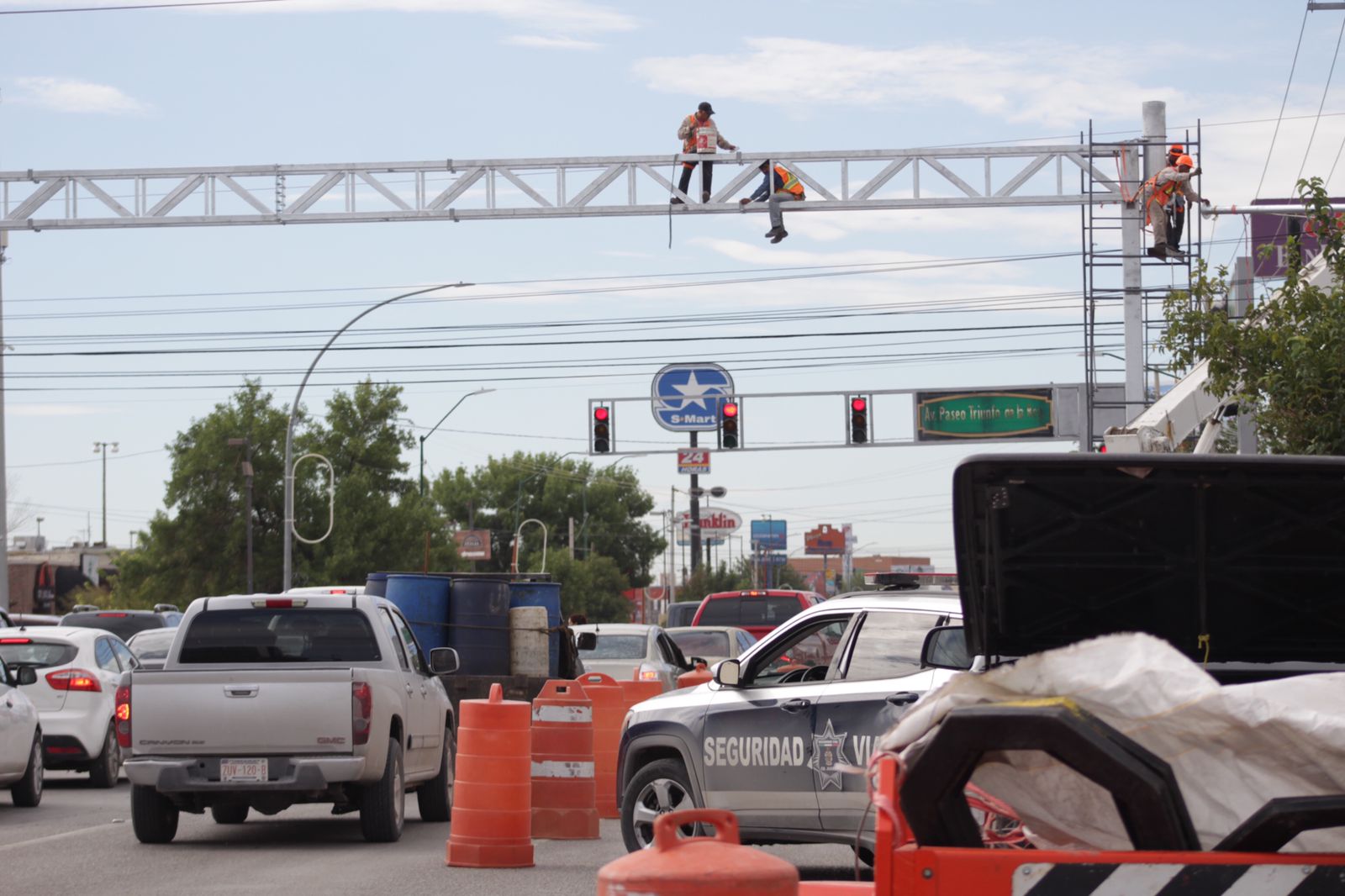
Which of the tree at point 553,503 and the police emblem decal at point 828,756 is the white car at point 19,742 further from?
the tree at point 553,503

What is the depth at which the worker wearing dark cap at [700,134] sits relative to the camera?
1017 inches

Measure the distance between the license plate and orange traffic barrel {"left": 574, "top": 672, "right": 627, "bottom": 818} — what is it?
3.47 metres

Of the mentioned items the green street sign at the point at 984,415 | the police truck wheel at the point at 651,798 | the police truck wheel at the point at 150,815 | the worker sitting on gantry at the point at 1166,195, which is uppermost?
the worker sitting on gantry at the point at 1166,195

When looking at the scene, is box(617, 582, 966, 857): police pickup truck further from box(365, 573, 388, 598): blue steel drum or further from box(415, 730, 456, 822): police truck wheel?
box(365, 573, 388, 598): blue steel drum

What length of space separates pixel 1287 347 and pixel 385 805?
29.3ft

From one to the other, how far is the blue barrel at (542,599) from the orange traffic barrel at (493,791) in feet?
27.8

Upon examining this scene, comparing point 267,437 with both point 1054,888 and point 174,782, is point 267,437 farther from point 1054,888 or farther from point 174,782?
point 1054,888

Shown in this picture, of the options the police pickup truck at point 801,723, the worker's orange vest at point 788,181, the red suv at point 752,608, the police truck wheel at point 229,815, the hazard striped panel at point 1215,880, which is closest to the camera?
the hazard striped panel at point 1215,880

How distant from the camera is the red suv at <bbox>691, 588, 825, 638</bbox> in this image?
28.8 meters

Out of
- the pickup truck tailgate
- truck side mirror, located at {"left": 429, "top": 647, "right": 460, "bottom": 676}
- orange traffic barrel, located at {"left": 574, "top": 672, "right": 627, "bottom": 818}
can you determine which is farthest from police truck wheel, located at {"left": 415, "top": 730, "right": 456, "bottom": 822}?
the pickup truck tailgate

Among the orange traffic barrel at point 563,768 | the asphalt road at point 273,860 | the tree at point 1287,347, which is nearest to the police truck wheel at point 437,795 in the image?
the asphalt road at point 273,860

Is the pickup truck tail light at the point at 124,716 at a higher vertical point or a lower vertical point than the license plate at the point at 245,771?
higher

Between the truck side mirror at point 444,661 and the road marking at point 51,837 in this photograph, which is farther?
the truck side mirror at point 444,661

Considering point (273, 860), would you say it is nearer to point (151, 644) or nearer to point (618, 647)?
point (618, 647)
